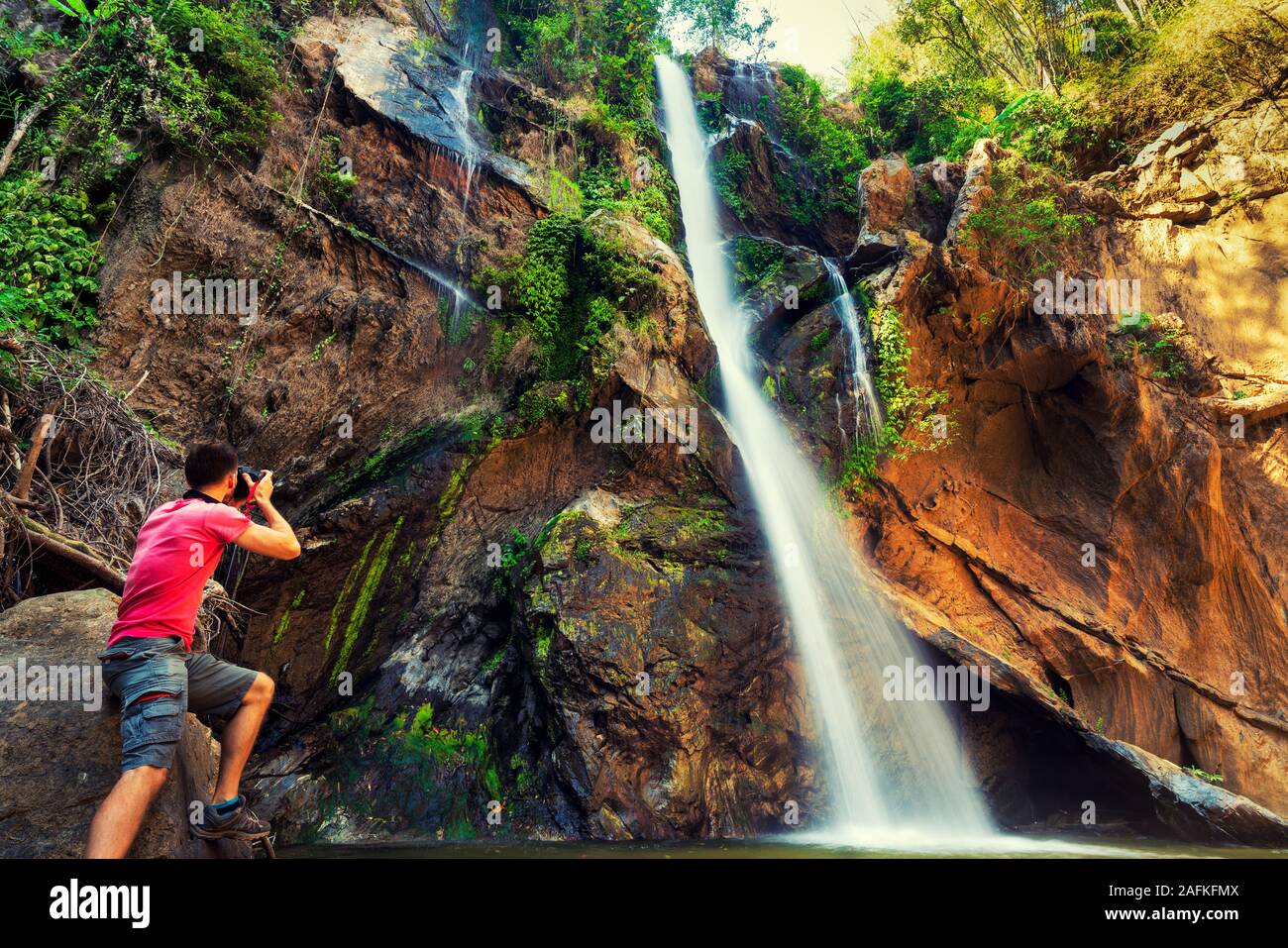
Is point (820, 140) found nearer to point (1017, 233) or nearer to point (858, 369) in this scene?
point (1017, 233)

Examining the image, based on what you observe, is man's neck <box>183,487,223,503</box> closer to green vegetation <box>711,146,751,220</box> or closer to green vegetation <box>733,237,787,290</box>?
green vegetation <box>733,237,787,290</box>

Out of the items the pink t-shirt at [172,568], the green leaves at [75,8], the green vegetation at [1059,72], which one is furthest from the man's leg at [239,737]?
the green vegetation at [1059,72]

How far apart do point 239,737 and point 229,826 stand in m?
0.42

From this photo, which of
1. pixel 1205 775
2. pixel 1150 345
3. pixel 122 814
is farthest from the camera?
pixel 1150 345

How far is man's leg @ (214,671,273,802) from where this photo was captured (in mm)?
3299

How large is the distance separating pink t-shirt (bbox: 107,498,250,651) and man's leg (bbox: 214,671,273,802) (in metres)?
0.47

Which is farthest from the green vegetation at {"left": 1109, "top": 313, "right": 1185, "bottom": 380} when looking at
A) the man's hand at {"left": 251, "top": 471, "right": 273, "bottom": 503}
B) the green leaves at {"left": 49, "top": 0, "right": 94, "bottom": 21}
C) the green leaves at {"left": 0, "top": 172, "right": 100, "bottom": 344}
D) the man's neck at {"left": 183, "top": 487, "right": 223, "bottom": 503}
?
the green leaves at {"left": 49, "top": 0, "right": 94, "bottom": 21}

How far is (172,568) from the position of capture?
3.19 metres

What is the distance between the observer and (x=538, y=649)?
7469 millimetres

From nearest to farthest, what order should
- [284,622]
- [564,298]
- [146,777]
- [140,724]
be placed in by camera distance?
[146,777] < [140,724] < [284,622] < [564,298]

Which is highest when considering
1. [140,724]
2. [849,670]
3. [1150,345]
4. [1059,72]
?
[1059,72]

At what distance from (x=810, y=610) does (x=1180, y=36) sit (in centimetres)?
1618

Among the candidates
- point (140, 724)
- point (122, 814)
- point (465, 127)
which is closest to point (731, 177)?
point (465, 127)
